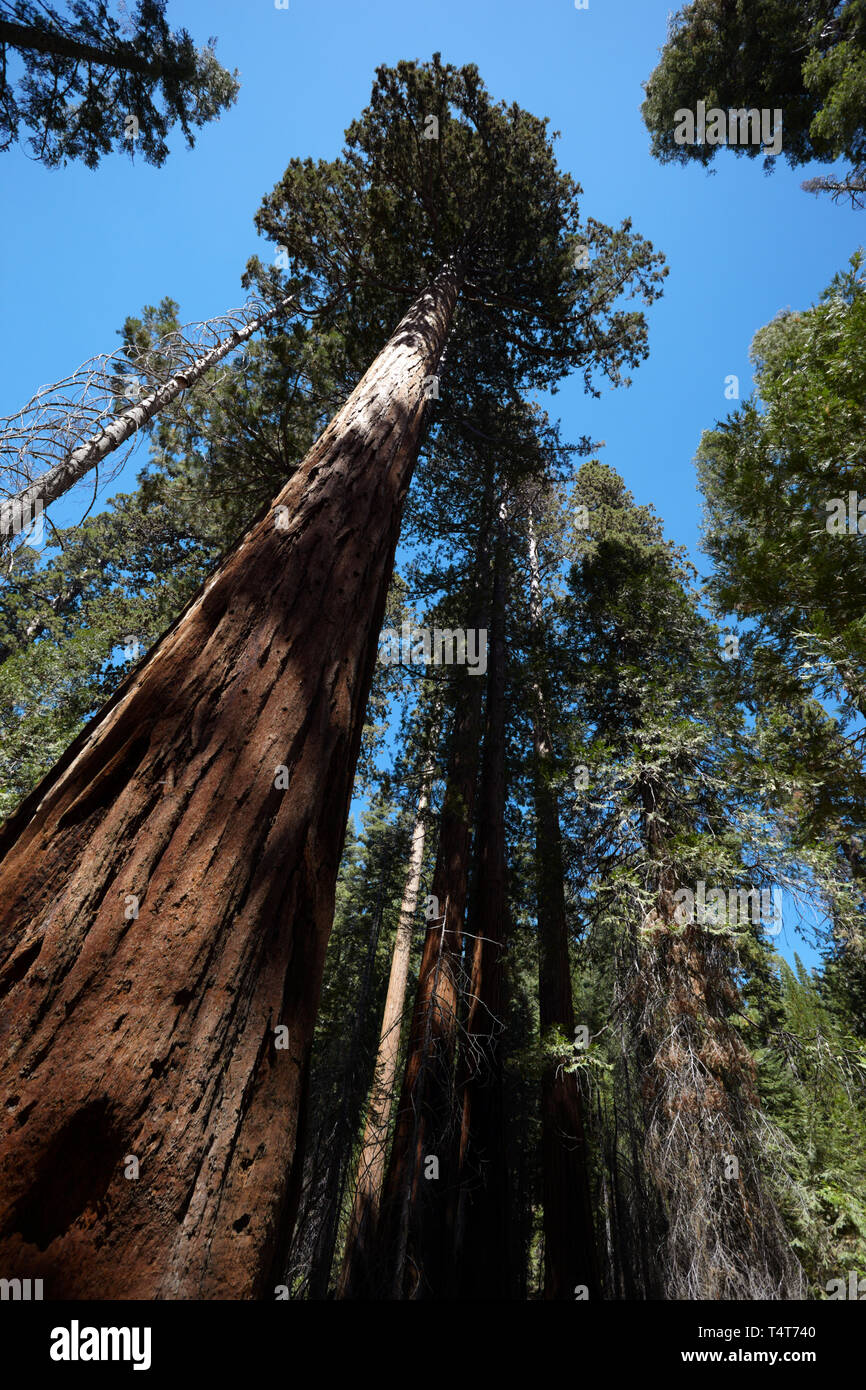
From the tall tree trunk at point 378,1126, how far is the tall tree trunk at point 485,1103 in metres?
0.75

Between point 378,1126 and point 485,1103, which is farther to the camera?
point 485,1103

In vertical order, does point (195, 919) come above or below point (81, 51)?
below

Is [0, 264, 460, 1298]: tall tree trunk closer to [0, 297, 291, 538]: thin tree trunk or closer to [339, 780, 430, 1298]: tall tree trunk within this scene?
[339, 780, 430, 1298]: tall tree trunk

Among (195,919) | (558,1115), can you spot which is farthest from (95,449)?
(558,1115)

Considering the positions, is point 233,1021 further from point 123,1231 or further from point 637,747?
point 637,747

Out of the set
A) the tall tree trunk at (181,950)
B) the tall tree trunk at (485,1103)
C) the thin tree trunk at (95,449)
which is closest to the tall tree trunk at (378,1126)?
the tall tree trunk at (485,1103)

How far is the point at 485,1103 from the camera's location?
5777 mm

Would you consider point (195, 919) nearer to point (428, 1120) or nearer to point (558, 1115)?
point (428, 1120)

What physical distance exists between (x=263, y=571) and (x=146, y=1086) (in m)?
1.42

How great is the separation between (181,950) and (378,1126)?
4.70m

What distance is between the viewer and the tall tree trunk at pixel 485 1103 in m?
5.04

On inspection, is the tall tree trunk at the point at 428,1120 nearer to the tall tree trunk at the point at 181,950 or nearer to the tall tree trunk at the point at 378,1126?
the tall tree trunk at the point at 378,1126

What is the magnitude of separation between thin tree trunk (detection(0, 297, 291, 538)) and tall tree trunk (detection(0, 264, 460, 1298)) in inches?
221
